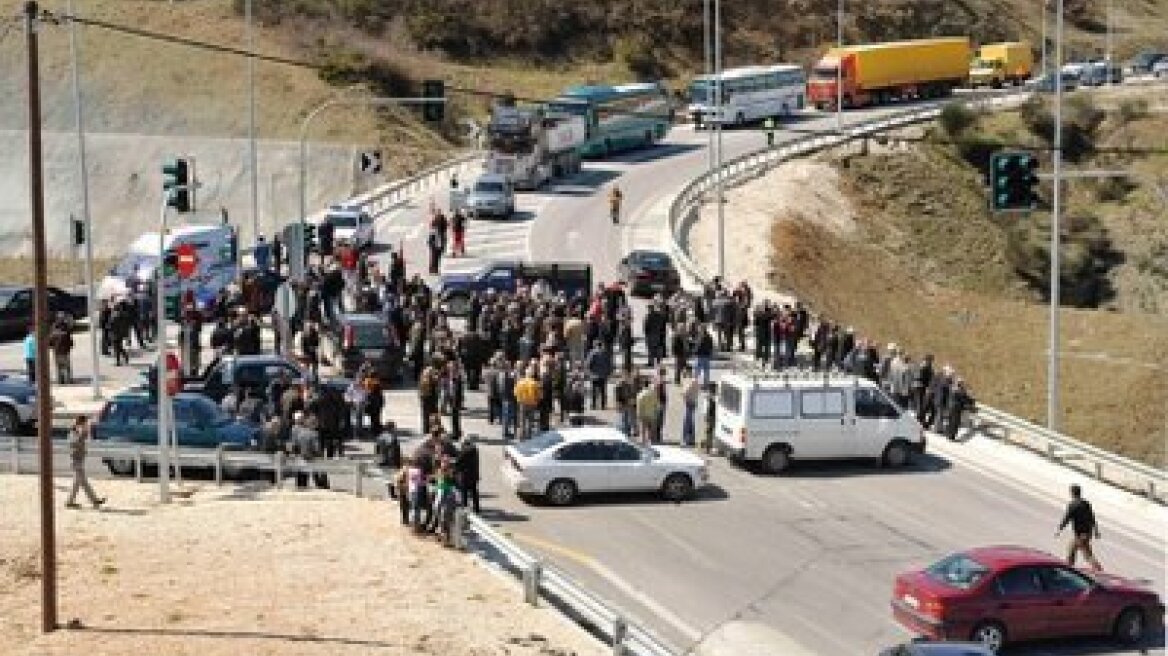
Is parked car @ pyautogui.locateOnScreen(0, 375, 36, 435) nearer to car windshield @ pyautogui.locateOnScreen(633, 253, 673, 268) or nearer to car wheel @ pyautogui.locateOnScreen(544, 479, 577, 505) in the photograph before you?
car wheel @ pyautogui.locateOnScreen(544, 479, 577, 505)

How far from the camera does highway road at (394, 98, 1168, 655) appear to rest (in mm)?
23875

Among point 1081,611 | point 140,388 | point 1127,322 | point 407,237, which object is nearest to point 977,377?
point 1127,322

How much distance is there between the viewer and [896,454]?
31828mm

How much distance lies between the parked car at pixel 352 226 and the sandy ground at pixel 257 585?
1065 inches

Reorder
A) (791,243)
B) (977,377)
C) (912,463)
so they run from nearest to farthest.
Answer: (912,463), (977,377), (791,243)

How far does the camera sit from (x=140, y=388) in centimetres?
3372

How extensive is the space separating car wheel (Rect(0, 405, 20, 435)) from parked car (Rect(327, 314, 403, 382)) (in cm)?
613

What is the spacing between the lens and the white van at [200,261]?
47469 millimetres

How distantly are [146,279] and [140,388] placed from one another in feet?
40.6

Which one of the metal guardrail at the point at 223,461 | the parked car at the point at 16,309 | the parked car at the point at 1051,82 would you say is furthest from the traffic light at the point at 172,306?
the parked car at the point at 1051,82

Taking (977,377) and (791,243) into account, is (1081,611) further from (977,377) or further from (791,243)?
(791,243)

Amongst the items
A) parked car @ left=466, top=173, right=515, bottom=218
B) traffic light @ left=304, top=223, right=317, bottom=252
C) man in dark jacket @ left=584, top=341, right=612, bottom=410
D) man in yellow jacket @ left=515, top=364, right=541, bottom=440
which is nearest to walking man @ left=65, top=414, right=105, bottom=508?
man in yellow jacket @ left=515, top=364, right=541, bottom=440

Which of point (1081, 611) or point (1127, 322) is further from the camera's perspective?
point (1127, 322)

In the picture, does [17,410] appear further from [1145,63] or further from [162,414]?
[1145,63]
